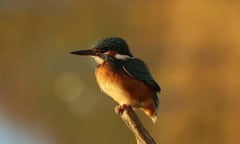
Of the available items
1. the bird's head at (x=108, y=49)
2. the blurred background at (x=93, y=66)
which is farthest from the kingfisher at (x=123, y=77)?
the blurred background at (x=93, y=66)

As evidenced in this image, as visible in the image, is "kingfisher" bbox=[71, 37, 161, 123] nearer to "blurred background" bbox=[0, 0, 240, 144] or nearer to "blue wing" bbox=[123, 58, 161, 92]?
"blue wing" bbox=[123, 58, 161, 92]

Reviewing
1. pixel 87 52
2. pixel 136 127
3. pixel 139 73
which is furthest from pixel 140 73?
pixel 136 127

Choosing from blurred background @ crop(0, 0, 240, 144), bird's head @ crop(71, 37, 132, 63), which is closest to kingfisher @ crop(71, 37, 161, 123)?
bird's head @ crop(71, 37, 132, 63)

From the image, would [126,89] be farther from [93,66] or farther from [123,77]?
[93,66]

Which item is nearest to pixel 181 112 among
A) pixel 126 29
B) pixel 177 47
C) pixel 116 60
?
pixel 177 47

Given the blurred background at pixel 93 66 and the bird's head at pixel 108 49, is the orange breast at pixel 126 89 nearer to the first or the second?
the bird's head at pixel 108 49

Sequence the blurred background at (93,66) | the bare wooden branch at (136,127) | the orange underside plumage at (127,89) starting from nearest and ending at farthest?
1. the bare wooden branch at (136,127)
2. the orange underside plumage at (127,89)
3. the blurred background at (93,66)
